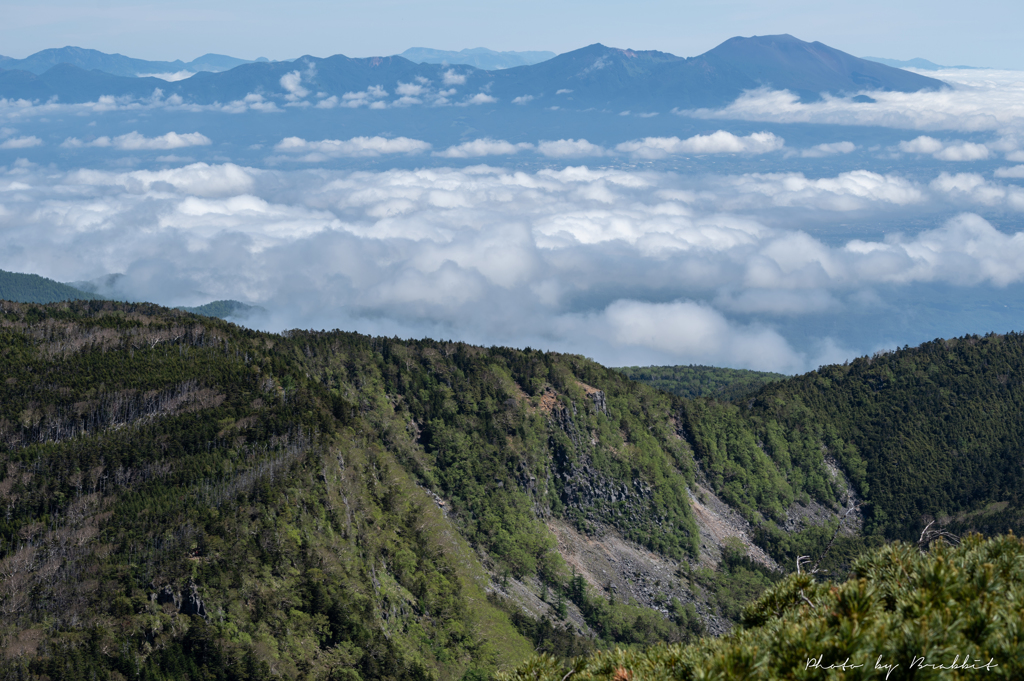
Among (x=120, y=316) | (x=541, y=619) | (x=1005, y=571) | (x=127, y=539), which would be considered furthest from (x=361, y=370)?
(x=1005, y=571)

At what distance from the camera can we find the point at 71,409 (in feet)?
435

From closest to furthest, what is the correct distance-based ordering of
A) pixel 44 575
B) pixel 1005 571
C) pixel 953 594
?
pixel 953 594 < pixel 1005 571 < pixel 44 575

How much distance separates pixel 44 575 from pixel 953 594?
102579mm

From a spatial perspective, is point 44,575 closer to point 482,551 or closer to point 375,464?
point 375,464

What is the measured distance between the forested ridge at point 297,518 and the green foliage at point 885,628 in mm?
67849

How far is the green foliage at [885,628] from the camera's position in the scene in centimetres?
2978

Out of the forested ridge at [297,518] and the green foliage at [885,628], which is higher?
the green foliage at [885,628]

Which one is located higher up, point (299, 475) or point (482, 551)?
point (299, 475)

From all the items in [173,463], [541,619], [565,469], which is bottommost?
[541,619]

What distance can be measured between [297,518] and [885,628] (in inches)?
3798

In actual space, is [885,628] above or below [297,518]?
above

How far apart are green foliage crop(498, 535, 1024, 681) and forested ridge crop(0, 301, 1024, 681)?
6785cm

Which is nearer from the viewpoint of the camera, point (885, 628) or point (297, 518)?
point (885, 628)

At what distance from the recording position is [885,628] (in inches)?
1236
